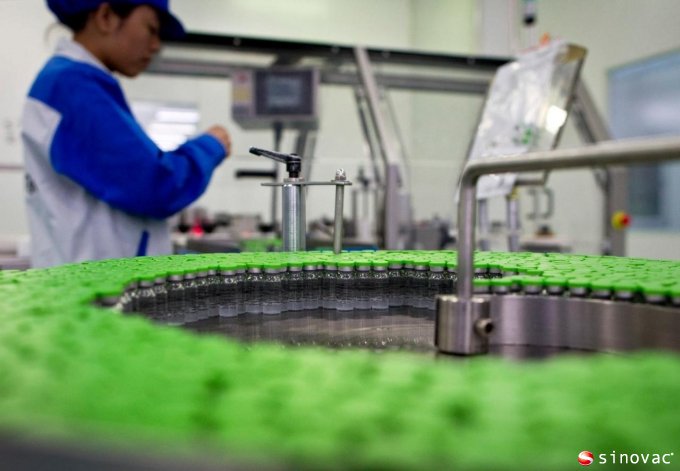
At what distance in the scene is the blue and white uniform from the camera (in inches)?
73.9

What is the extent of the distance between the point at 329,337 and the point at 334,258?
28 centimetres

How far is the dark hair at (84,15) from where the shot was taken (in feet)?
6.56

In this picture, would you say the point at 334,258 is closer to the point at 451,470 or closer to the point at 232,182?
the point at 451,470

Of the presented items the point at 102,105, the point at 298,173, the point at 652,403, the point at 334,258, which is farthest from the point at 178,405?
the point at 102,105

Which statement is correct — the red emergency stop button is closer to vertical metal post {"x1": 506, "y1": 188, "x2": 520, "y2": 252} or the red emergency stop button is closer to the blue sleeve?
vertical metal post {"x1": 506, "y1": 188, "x2": 520, "y2": 252}

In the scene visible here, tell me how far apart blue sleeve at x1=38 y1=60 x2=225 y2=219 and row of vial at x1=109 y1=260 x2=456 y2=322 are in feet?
2.53

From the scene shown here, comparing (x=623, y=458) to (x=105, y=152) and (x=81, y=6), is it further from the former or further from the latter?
(x=81, y=6)

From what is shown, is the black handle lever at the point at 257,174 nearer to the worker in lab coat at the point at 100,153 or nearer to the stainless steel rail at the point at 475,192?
the worker in lab coat at the point at 100,153

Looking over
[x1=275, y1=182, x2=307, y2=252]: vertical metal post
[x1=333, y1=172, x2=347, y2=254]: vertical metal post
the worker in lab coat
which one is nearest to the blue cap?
the worker in lab coat

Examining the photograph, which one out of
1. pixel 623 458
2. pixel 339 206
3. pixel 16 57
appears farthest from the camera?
pixel 16 57

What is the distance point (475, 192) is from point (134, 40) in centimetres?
162

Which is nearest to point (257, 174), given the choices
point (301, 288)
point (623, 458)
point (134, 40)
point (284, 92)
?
point (284, 92)

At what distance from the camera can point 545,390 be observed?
1.44 ft

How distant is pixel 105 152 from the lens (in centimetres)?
187
